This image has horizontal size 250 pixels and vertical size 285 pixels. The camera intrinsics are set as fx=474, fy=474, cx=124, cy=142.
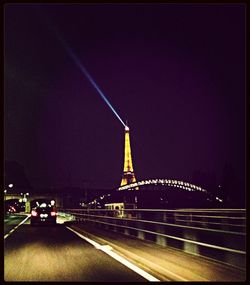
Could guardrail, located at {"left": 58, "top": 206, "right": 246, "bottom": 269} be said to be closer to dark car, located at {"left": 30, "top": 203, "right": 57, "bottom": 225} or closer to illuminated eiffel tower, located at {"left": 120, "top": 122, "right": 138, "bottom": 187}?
Answer: dark car, located at {"left": 30, "top": 203, "right": 57, "bottom": 225}

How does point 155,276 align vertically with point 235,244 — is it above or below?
below

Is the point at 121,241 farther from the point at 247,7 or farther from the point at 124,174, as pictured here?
the point at 124,174

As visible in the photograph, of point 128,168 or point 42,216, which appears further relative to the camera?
point 128,168

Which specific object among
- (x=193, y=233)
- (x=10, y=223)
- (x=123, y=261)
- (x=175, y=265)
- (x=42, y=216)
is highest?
(x=193, y=233)

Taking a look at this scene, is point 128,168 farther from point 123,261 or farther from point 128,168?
point 123,261

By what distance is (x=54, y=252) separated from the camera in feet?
49.2

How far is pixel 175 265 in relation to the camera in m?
10.3

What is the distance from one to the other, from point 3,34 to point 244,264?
702cm

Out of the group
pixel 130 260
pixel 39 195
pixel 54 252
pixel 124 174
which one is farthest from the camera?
pixel 124 174

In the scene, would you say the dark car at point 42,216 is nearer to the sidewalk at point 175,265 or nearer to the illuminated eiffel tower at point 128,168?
the sidewalk at point 175,265

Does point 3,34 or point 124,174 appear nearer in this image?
point 3,34

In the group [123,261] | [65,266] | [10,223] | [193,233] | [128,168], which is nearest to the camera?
[65,266]

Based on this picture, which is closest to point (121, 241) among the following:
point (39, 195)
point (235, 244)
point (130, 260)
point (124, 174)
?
point (130, 260)

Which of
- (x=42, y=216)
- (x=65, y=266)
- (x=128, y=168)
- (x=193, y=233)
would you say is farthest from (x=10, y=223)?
(x=128, y=168)
